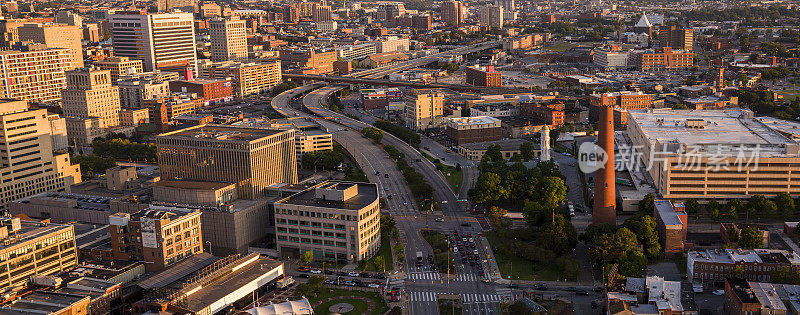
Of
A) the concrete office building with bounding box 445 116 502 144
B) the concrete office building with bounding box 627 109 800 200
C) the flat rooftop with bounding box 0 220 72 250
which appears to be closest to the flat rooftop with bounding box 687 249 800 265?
the concrete office building with bounding box 627 109 800 200

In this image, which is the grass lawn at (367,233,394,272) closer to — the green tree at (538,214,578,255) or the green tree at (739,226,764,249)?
the green tree at (538,214,578,255)

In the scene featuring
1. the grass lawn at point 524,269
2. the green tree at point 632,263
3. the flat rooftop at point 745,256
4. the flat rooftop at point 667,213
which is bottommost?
the grass lawn at point 524,269

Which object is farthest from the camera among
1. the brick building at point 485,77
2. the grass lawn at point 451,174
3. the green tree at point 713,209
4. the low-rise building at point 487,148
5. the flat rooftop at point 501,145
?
the brick building at point 485,77

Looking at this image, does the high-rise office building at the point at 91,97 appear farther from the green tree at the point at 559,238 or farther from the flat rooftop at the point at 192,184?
the green tree at the point at 559,238

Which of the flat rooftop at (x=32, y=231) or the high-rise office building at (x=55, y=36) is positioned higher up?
the high-rise office building at (x=55, y=36)

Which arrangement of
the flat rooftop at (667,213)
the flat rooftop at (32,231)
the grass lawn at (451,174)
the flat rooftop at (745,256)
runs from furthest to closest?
1. the grass lawn at (451,174)
2. the flat rooftop at (667,213)
3. the flat rooftop at (32,231)
4. the flat rooftop at (745,256)

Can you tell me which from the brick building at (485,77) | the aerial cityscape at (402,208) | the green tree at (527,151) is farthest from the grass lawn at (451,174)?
the brick building at (485,77)
